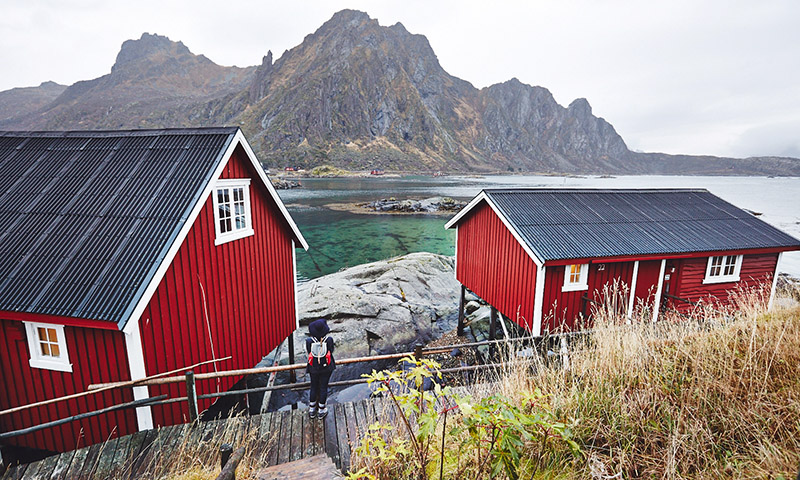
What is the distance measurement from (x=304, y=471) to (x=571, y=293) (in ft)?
31.9

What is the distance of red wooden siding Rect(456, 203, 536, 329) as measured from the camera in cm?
1181

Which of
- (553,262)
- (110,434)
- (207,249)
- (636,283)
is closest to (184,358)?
(110,434)

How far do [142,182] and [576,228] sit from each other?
11.8m

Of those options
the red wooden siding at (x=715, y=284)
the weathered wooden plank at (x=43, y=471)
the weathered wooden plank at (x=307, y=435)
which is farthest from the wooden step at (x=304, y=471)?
the red wooden siding at (x=715, y=284)

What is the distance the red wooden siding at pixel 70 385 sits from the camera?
6.17m

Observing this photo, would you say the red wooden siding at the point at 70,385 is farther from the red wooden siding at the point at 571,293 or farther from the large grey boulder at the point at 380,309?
the red wooden siding at the point at 571,293

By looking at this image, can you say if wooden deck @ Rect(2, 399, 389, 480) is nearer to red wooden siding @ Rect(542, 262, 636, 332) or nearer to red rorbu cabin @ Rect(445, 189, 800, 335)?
red wooden siding @ Rect(542, 262, 636, 332)

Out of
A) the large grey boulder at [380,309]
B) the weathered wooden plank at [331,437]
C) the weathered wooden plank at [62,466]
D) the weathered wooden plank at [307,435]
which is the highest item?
the weathered wooden plank at [62,466]

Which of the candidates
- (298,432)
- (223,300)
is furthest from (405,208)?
(298,432)

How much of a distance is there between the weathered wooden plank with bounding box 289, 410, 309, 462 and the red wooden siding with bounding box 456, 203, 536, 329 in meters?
7.52

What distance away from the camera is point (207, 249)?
7625 millimetres

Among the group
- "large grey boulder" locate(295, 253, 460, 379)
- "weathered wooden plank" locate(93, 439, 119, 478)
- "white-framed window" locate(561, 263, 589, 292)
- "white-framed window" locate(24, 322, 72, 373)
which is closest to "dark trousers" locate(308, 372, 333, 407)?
"weathered wooden plank" locate(93, 439, 119, 478)

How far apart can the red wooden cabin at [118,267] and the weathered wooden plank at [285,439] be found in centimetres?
224

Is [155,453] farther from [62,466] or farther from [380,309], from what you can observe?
[380,309]
